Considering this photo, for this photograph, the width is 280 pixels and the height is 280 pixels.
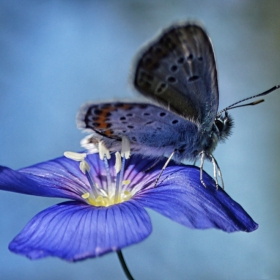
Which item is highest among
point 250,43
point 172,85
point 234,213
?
point 250,43

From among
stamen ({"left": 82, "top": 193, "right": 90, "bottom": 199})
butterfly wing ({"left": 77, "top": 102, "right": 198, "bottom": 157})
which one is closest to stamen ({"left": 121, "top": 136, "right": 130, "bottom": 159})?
butterfly wing ({"left": 77, "top": 102, "right": 198, "bottom": 157})

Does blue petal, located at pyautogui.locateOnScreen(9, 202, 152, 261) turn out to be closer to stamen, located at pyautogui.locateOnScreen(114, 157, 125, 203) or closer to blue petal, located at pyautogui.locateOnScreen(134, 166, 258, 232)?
blue petal, located at pyautogui.locateOnScreen(134, 166, 258, 232)

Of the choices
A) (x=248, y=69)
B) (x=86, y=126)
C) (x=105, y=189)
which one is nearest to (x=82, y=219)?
(x=86, y=126)

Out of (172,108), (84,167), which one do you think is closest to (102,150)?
(84,167)

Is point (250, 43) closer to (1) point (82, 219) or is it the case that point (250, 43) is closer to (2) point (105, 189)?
(2) point (105, 189)

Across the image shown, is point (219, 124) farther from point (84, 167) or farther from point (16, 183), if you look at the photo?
point (16, 183)

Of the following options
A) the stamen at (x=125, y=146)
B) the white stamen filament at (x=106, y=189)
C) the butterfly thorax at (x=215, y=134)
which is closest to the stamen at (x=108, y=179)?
the white stamen filament at (x=106, y=189)

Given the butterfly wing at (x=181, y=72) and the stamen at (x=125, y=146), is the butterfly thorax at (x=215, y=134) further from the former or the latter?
the stamen at (x=125, y=146)
